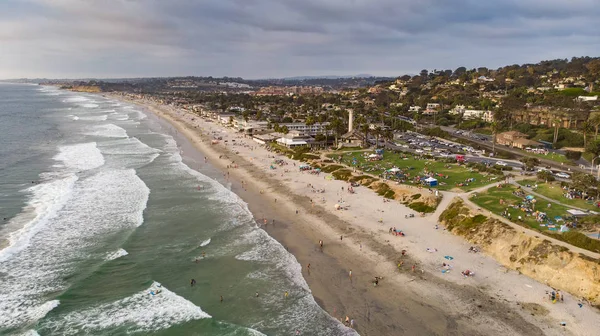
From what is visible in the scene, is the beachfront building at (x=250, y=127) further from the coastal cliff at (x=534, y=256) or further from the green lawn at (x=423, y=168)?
the coastal cliff at (x=534, y=256)

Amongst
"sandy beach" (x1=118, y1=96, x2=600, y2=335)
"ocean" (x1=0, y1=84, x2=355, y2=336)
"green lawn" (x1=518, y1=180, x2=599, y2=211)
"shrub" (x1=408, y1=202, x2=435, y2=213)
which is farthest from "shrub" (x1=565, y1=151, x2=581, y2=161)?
"ocean" (x1=0, y1=84, x2=355, y2=336)

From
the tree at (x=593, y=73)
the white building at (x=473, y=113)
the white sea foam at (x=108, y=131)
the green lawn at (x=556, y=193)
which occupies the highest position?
Answer: the tree at (x=593, y=73)

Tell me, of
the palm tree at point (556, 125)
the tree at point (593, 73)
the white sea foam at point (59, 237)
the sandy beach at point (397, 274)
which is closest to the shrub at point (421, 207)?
the sandy beach at point (397, 274)

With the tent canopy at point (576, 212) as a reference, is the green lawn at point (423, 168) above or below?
below

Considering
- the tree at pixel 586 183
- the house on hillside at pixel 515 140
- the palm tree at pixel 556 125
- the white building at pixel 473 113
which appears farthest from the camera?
the white building at pixel 473 113

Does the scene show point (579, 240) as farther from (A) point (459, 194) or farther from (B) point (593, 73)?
(B) point (593, 73)

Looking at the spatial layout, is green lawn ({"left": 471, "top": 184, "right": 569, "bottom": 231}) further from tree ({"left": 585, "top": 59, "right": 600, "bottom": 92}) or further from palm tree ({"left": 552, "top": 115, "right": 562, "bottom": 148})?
tree ({"left": 585, "top": 59, "right": 600, "bottom": 92})

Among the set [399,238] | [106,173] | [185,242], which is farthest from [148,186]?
[399,238]

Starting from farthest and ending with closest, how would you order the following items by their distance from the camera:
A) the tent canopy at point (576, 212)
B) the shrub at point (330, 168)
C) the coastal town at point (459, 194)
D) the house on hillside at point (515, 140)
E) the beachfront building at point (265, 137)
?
the beachfront building at point (265, 137), the house on hillside at point (515, 140), the shrub at point (330, 168), the tent canopy at point (576, 212), the coastal town at point (459, 194)

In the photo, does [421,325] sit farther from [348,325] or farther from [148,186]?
[148,186]
